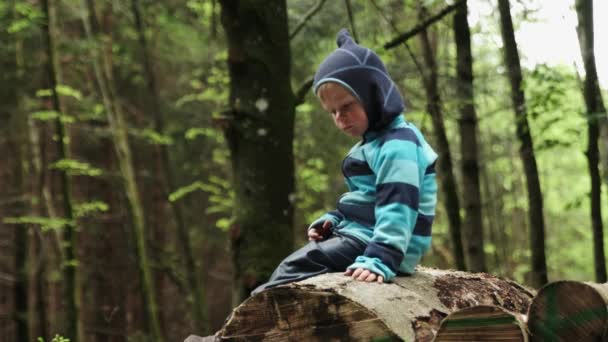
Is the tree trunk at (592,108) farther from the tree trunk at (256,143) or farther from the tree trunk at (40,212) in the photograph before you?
the tree trunk at (40,212)

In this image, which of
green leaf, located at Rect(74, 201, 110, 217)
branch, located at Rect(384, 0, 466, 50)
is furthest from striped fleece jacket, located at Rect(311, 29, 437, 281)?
green leaf, located at Rect(74, 201, 110, 217)

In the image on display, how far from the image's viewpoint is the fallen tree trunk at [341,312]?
85.2 inches

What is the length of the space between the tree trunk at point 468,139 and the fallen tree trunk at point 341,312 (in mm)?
3476

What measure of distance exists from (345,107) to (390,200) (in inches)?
21.6

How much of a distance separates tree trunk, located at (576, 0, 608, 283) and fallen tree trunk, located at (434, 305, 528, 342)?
2.83 meters

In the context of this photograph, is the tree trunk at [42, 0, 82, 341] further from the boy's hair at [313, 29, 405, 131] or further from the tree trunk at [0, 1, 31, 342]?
the boy's hair at [313, 29, 405, 131]

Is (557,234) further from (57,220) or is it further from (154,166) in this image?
(57,220)

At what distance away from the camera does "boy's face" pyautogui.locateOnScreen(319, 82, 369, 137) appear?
2.84m

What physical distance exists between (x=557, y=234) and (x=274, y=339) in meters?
→ 22.7

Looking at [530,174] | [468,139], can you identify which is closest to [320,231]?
[530,174]

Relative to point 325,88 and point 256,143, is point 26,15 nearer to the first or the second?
point 256,143

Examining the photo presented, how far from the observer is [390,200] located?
8.43ft

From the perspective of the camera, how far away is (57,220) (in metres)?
8.17

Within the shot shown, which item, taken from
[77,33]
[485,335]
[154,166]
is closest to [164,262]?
[154,166]
